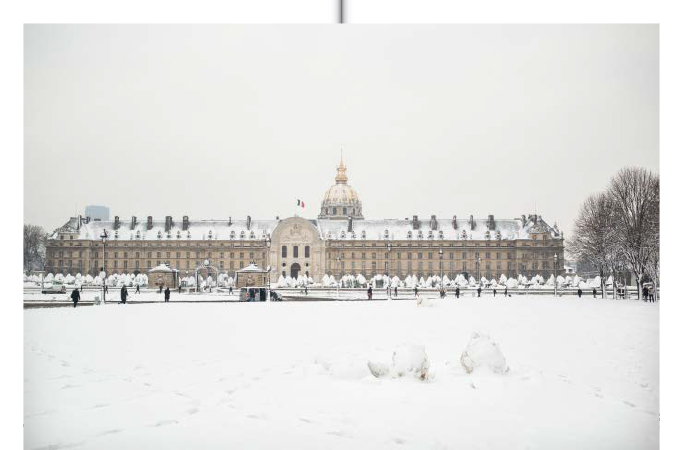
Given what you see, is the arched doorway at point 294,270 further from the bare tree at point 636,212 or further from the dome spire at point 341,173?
the dome spire at point 341,173

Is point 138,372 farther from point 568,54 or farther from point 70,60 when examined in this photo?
point 568,54

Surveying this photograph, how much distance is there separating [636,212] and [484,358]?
536cm

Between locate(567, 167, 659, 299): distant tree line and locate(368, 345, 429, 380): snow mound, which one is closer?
locate(368, 345, 429, 380): snow mound

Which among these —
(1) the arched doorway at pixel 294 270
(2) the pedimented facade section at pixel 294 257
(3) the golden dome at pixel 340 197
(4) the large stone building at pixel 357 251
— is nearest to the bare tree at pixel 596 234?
(3) the golden dome at pixel 340 197

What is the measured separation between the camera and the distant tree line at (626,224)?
12688 millimetres

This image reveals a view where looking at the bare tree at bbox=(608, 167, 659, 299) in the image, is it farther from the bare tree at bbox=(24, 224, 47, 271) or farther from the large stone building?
the large stone building

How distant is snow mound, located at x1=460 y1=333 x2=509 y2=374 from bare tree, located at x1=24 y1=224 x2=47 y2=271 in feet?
23.3

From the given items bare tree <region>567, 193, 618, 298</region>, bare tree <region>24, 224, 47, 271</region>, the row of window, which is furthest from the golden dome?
the row of window

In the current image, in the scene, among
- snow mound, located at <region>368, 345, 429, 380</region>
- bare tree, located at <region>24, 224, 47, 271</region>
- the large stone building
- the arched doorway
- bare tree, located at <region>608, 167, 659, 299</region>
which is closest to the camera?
snow mound, located at <region>368, 345, 429, 380</region>

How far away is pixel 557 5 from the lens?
1202 centimetres

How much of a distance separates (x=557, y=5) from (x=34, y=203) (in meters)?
9.12

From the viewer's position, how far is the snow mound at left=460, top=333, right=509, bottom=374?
10.5 m
